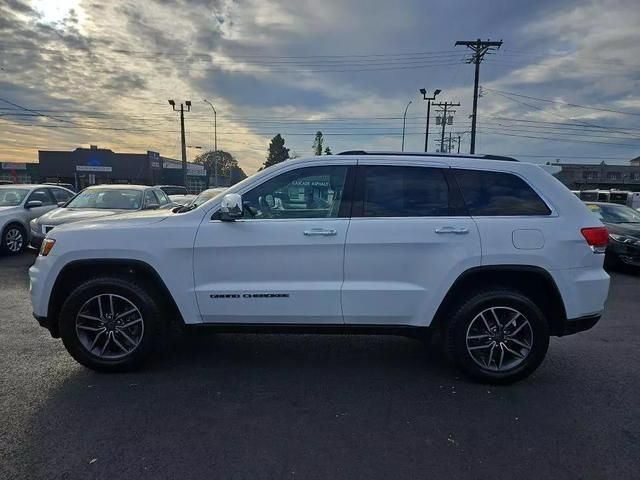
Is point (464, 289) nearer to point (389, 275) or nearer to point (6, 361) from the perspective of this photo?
point (389, 275)

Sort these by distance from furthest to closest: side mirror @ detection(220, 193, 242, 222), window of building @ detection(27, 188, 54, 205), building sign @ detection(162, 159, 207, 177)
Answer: building sign @ detection(162, 159, 207, 177) → window of building @ detection(27, 188, 54, 205) → side mirror @ detection(220, 193, 242, 222)

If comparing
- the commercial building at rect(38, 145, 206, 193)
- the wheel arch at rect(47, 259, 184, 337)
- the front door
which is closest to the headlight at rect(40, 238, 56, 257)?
the wheel arch at rect(47, 259, 184, 337)

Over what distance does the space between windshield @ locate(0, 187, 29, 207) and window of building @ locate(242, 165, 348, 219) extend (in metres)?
9.49

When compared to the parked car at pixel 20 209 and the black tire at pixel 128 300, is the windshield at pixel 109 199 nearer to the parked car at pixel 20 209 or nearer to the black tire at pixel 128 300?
the parked car at pixel 20 209

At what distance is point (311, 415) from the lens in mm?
3002

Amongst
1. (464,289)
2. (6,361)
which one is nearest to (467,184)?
(464,289)

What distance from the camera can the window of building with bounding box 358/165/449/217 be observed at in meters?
3.47

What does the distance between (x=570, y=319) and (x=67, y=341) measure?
4.33 metres

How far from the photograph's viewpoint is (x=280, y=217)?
3508 mm

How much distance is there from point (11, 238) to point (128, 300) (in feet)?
26.9

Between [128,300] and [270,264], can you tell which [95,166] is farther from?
[270,264]

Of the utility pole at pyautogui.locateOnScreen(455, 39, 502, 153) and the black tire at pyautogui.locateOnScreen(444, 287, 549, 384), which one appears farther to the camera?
the utility pole at pyautogui.locateOnScreen(455, 39, 502, 153)

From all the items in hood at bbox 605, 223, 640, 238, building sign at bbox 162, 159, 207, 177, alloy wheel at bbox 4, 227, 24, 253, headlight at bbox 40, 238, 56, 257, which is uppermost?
building sign at bbox 162, 159, 207, 177

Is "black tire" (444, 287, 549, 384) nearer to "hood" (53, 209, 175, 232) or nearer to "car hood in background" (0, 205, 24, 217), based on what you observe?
"hood" (53, 209, 175, 232)
